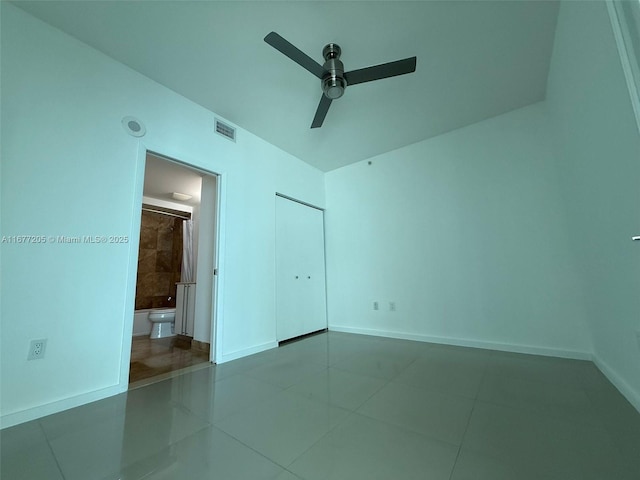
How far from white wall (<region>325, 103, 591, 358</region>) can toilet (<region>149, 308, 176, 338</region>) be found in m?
2.60

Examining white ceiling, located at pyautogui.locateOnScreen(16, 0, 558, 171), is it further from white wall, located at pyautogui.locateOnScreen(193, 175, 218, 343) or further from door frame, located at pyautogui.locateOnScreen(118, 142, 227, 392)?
white wall, located at pyautogui.locateOnScreen(193, 175, 218, 343)

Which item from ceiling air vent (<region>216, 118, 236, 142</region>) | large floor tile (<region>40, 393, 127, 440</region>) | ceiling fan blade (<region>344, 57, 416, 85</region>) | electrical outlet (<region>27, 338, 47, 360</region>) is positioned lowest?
large floor tile (<region>40, 393, 127, 440</region>)

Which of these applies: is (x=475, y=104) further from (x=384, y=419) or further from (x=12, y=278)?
(x=12, y=278)

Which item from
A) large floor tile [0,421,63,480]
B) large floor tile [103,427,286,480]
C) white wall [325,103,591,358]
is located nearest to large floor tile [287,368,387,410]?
large floor tile [103,427,286,480]

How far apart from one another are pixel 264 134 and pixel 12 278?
98.6 inches

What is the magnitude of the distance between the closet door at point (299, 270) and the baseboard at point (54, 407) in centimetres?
164

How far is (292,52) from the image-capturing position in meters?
1.58

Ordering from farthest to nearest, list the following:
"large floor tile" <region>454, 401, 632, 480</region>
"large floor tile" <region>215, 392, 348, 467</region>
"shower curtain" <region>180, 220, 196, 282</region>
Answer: "shower curtain" <region>180, 220, 196, 282</region> < "large floor tile" <region>215, 392, 348, 467</region> < "large floor tile" <region>454, 401, 632, 480</region>

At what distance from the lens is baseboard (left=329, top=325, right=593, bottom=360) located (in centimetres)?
221

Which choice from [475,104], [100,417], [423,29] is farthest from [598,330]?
[100,417]

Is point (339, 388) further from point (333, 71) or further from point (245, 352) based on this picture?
point (333, 71)

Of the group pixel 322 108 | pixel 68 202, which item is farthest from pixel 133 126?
pixel 322 108

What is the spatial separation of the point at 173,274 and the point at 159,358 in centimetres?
298

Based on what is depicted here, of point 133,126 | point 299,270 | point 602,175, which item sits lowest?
point 299,270
